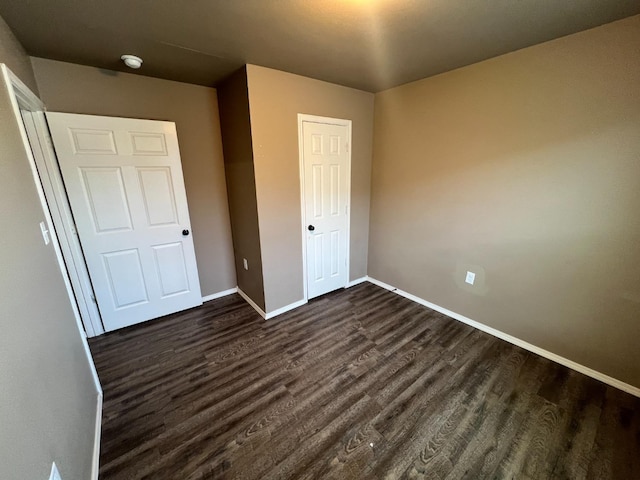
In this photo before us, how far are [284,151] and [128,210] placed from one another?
1547 mm

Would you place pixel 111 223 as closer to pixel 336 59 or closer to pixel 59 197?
pixel 59 197

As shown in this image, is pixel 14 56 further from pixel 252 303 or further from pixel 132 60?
pixel 252 303

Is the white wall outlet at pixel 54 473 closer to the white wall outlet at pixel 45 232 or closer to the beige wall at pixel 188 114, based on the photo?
the white wall outlet at pixel 45 232

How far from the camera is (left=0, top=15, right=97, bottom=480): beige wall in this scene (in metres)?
0.79

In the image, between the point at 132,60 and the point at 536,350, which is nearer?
the point at 132,60

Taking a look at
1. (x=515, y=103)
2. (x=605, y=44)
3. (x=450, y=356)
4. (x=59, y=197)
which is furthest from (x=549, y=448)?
(x=59, y=197)

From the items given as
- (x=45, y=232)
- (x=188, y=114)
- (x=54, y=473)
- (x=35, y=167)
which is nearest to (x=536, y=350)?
(x=54, y=473)

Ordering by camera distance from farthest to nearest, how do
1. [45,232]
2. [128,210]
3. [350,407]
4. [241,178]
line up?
[241,178], [128,210], [350,407], [45,232]

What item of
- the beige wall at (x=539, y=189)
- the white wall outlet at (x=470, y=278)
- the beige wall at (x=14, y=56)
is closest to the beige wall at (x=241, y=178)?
the beige wall at (x=14, y=56)

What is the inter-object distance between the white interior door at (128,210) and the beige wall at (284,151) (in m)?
0.90

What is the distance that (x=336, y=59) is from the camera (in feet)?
6.55

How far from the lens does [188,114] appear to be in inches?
101

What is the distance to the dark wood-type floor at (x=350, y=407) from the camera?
4.43 ft

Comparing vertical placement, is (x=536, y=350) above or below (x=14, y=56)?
below
